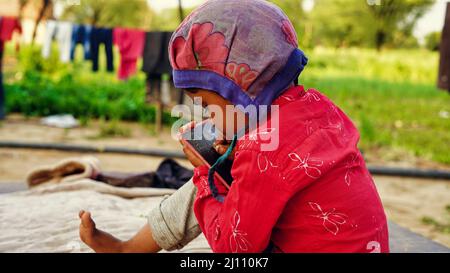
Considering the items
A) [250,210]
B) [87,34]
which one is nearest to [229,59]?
[250,210]

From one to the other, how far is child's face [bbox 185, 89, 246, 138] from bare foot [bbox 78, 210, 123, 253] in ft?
1.61

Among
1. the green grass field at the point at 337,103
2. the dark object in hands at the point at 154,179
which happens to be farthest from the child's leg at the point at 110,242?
the green grass field at the point at 337,103

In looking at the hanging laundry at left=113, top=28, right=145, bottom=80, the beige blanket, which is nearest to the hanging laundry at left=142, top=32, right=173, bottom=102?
the hanging laundry at left=113, top=28, right=145, bottom=80

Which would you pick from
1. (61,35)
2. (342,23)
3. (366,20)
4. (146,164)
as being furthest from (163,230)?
(342,23)

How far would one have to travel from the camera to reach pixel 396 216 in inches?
145

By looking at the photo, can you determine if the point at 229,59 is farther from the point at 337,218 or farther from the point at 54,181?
the point at 54,181

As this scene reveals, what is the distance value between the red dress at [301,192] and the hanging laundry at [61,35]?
568 cm

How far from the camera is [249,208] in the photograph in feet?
3.66

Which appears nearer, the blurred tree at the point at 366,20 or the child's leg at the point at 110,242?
the child's leg at the point at 110,242

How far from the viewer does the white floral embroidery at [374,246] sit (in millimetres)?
1201

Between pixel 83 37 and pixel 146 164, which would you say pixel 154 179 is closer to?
pixel 146 164

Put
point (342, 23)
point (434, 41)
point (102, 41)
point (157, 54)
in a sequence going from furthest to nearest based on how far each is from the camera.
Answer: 1. point (342, 23)
2. point (434, 41)
3. point (102, 41)
4. point (157, 54)

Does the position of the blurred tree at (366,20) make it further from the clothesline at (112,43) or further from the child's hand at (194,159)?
the child's hand at (194,159)

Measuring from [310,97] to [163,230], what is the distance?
55 centimetres
